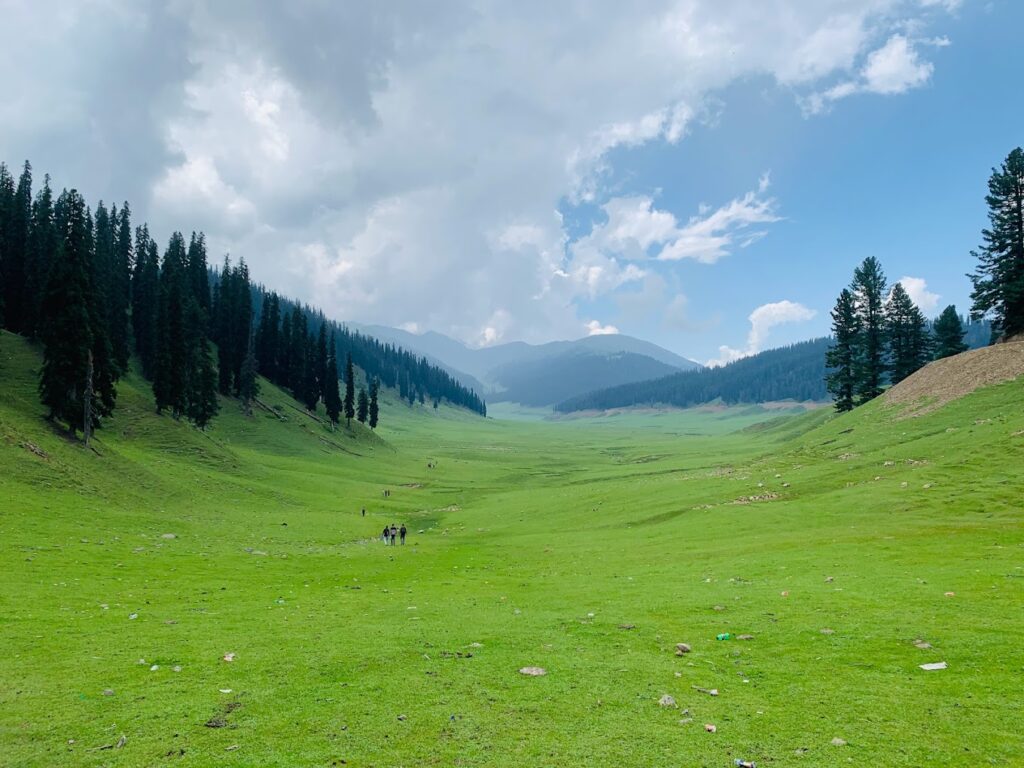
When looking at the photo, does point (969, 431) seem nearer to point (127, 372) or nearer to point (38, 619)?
point (38, 619)

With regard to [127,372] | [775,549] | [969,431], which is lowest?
[775,549]

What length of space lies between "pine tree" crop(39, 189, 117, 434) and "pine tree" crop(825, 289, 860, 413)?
95.9 meters

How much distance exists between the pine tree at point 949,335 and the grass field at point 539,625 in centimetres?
5714

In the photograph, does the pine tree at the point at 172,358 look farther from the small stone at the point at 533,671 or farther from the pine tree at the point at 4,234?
the small stone at the point at 533,671

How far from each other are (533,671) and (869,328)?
92.8 metres

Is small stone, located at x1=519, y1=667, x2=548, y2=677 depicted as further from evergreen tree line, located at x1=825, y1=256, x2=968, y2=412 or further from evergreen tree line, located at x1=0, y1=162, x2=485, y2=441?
evergreen tree line, located at x1=825, y1=256, x2=968, y2=412

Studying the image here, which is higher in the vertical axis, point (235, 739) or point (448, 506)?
point (235, 739)

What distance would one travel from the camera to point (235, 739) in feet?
32.7

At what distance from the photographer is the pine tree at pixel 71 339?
50344 millimetres

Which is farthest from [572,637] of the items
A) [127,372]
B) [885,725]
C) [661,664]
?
[127,372]

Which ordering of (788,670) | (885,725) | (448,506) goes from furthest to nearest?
(448,506), (788,670), (885,725)

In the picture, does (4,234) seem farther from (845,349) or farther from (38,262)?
(845,349)

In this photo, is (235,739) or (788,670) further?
(788,670)

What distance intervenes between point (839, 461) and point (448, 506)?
4330 centimetres
